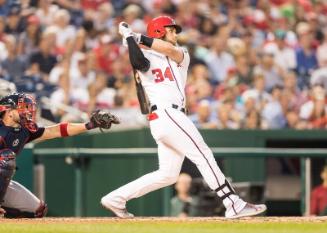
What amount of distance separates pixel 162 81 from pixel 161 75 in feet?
0.17

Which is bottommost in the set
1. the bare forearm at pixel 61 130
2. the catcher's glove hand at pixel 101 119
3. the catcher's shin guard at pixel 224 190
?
the catcher's shin guard at pixel 224 190

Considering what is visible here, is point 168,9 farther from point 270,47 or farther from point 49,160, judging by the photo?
point 49,160

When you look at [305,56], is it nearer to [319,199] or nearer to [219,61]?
[219,61]

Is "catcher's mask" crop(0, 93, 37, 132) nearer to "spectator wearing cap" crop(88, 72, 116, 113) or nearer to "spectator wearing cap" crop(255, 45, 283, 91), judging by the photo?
"spectator wearing cap" crop(88, 72, 116, 113)

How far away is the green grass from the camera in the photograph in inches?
325

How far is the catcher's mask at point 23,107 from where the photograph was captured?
30.4 ft

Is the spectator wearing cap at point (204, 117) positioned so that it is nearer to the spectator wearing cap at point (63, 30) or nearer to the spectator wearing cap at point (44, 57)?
the spectator wearing cap at point (44, 57)

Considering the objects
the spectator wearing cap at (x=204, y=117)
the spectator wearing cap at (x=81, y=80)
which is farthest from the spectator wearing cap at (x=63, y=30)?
the spectator wearing cap at (x=204, y=117)

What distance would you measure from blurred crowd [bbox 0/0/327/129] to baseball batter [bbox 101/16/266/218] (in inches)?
167

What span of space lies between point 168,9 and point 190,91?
2.70m

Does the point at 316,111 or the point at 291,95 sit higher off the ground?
the point at 291,95

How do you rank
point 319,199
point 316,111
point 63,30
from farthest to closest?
point 63,30
point 316,111
point 319,199

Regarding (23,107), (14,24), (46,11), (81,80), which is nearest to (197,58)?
(81,80)

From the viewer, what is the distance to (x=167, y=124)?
9055 mm
